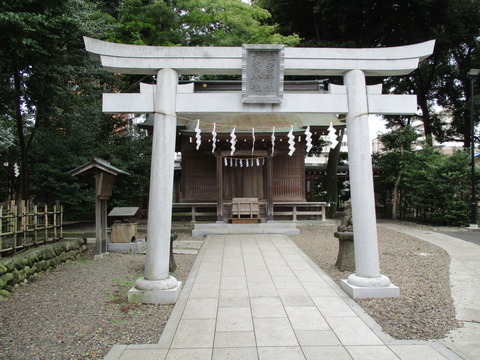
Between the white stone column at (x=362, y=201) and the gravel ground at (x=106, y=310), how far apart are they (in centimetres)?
27

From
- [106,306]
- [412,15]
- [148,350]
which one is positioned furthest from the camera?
[412,15]

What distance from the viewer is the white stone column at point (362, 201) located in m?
5.52

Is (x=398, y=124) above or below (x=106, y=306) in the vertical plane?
above

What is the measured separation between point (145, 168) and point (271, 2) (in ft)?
38.1

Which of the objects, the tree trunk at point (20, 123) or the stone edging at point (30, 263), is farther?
the tree trunk at point (20, 123)

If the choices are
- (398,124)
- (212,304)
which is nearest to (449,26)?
(398,124)

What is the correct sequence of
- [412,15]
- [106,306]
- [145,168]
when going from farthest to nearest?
[412,15]
[145,168]
[106,306]

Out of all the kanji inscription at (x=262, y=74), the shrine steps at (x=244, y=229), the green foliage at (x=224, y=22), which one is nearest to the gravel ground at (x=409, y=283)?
the shrine steps at (x=244, y=229)

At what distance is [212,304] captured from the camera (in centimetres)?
528

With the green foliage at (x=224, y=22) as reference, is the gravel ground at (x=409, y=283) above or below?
below

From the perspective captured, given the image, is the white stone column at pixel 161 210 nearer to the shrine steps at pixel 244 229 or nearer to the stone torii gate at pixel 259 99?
the stone torii gate at pixel 259 99

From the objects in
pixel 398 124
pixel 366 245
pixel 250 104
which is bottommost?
pixel 366 245

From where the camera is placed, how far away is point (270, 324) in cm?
446

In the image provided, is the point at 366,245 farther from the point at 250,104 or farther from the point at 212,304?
the point at 250,104
